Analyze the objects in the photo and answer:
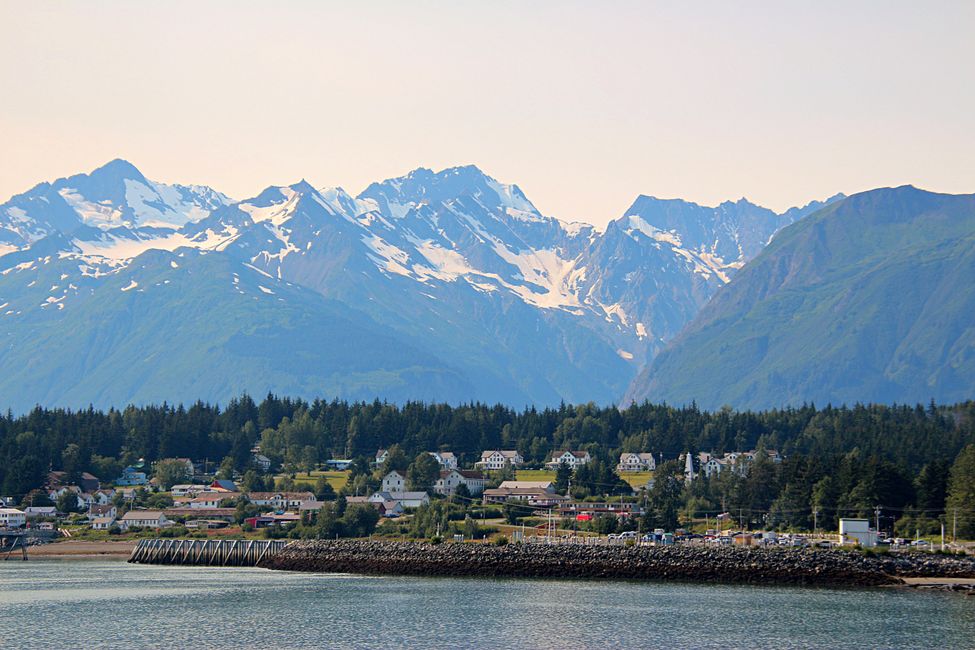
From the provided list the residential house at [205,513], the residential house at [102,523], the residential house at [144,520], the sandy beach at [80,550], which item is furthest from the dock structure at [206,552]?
the residential house at [102,523]

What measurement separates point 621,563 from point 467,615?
92.0ft

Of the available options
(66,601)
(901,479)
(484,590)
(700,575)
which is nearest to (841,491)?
(901,479)

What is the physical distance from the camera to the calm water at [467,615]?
287ft

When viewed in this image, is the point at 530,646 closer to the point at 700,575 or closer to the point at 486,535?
the point at 700,575

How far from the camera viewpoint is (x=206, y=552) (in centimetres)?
15262

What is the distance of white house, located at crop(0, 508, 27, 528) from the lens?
180250mm

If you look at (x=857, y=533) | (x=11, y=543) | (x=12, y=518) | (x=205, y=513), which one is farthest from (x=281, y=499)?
(x=857, y=533)

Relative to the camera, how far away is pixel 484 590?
376ft

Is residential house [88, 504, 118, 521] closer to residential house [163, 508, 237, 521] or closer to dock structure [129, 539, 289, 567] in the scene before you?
residential house [163, 508, 237, 521]

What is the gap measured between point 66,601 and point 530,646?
40.2 m

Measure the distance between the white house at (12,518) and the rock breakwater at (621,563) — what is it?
49.5 metres

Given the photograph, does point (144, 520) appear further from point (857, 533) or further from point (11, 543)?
point (857, 533)

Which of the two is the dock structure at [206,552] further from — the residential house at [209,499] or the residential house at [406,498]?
the residential house at [209,499]

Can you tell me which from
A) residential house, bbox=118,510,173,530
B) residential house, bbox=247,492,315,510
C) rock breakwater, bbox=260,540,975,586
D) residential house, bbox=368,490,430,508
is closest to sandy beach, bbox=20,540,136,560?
residential house, bbox=118,510,173,530
